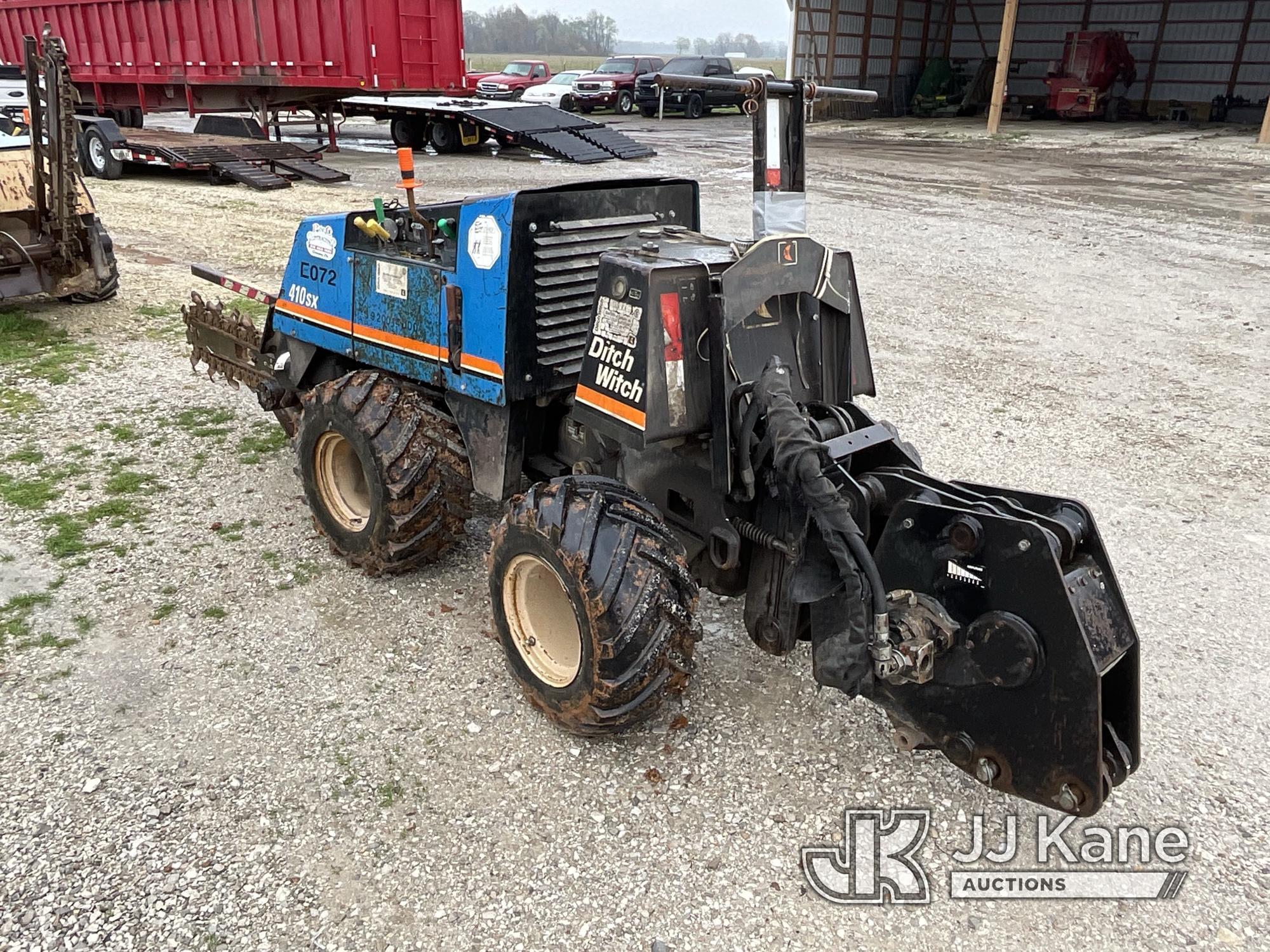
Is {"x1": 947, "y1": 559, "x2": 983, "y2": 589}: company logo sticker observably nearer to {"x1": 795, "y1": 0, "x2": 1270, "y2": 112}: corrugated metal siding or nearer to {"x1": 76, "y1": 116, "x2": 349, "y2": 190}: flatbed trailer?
{"x1": 76, "y1": 116, "x2": 349, "y2": 190}: flatbed trailer

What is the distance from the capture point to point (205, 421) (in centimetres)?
598

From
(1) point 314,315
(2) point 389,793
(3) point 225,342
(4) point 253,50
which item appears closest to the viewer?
(2) point 389,793

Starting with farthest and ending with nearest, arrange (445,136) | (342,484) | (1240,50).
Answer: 1. (1240,50)
2. (445,136)
3. (342,484)

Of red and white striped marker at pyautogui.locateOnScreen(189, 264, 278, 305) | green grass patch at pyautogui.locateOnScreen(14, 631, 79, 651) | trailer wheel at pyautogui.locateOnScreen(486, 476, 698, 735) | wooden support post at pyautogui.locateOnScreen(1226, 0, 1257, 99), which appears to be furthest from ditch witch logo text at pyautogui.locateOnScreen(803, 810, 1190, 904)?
wooden support post at pyautogui.locateOnScreen(1226, 0, 1257, 99)

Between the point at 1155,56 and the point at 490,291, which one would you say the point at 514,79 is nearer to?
the point at 1155,56

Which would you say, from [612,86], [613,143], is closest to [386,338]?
[613,143]

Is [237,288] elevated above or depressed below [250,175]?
above

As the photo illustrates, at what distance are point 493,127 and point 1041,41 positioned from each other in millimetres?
21839

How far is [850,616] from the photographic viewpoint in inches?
106

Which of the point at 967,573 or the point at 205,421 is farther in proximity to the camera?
the point at 205,421

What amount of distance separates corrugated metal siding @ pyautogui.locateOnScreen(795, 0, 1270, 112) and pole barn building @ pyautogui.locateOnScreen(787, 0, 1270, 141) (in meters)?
0.03

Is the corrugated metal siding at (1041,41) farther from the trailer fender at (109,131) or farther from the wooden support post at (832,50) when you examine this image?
the trailer fender at (109,131)

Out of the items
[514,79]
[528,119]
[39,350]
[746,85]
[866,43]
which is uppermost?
[866,43]

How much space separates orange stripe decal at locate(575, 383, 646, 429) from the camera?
2952 mm
